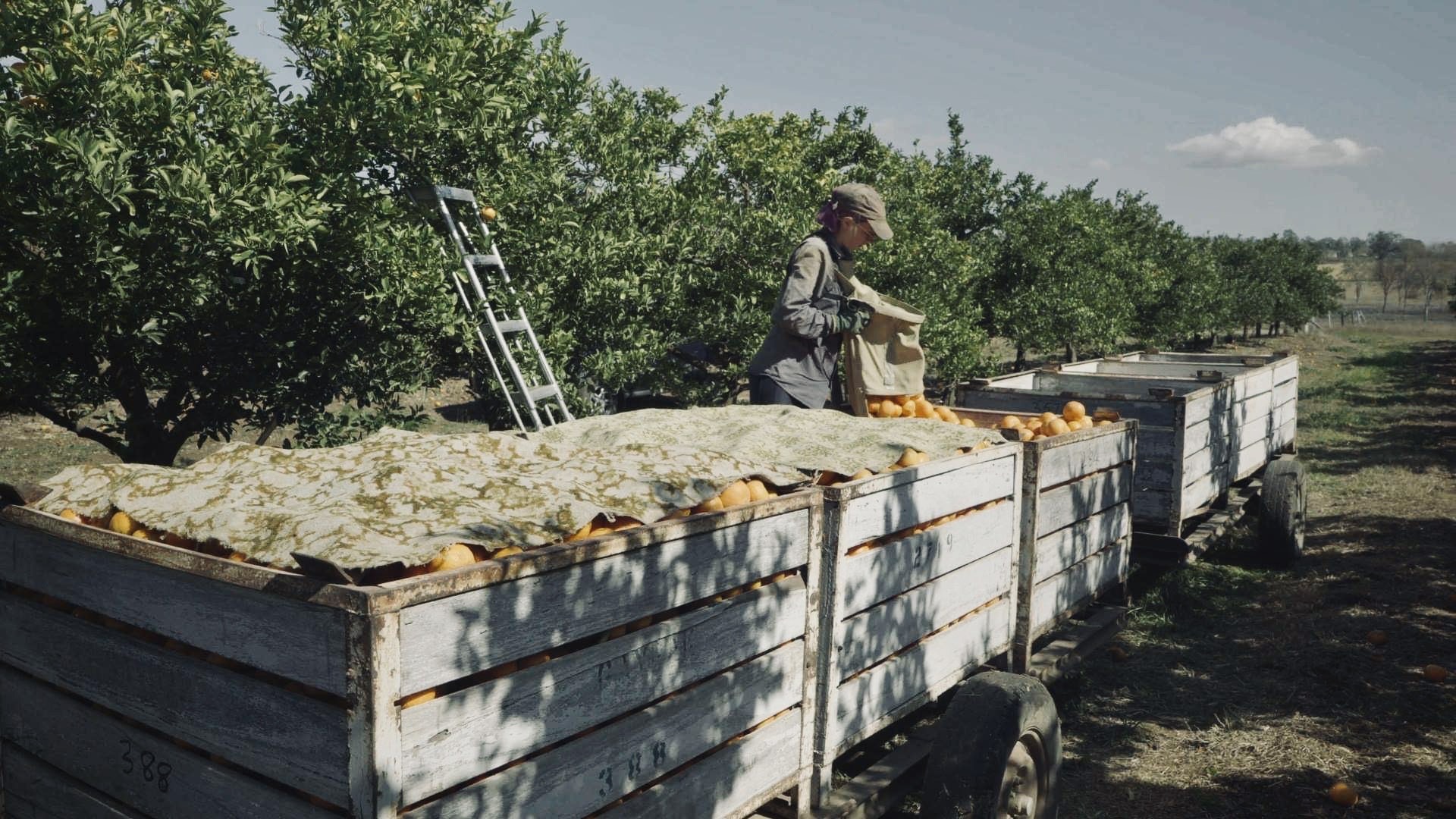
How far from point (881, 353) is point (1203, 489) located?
3.31 metres

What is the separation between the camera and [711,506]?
3.00 meters

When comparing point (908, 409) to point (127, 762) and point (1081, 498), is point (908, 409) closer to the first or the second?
point (1081, 498)

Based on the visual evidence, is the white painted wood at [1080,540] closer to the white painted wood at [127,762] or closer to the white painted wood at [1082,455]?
the white painted wood at [1082,455]

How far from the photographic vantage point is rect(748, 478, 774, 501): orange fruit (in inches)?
121

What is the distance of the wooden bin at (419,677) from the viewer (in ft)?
6.35

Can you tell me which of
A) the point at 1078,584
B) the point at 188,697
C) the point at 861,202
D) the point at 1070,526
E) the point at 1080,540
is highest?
the point at 861,202

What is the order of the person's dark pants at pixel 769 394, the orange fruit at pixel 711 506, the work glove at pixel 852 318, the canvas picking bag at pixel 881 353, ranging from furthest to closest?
the person's dark pants at pixel 769 394
the canvas picking bag at pixel 881 353
the work glove at pixel 852 318
the orange fruit at pixel 711 506

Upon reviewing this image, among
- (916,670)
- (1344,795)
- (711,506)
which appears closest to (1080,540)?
(1344,795)

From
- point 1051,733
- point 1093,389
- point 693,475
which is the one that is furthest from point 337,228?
point 1093,389

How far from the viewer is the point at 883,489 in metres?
3.34

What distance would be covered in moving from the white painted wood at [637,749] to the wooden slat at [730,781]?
0.9 inches

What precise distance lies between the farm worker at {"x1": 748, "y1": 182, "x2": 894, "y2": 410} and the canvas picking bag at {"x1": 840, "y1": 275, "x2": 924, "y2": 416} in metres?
0.07

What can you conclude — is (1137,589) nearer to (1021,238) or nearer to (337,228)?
(337,228)

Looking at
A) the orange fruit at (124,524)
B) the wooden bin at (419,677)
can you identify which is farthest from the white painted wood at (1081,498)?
the orange fruit at (124,524)
